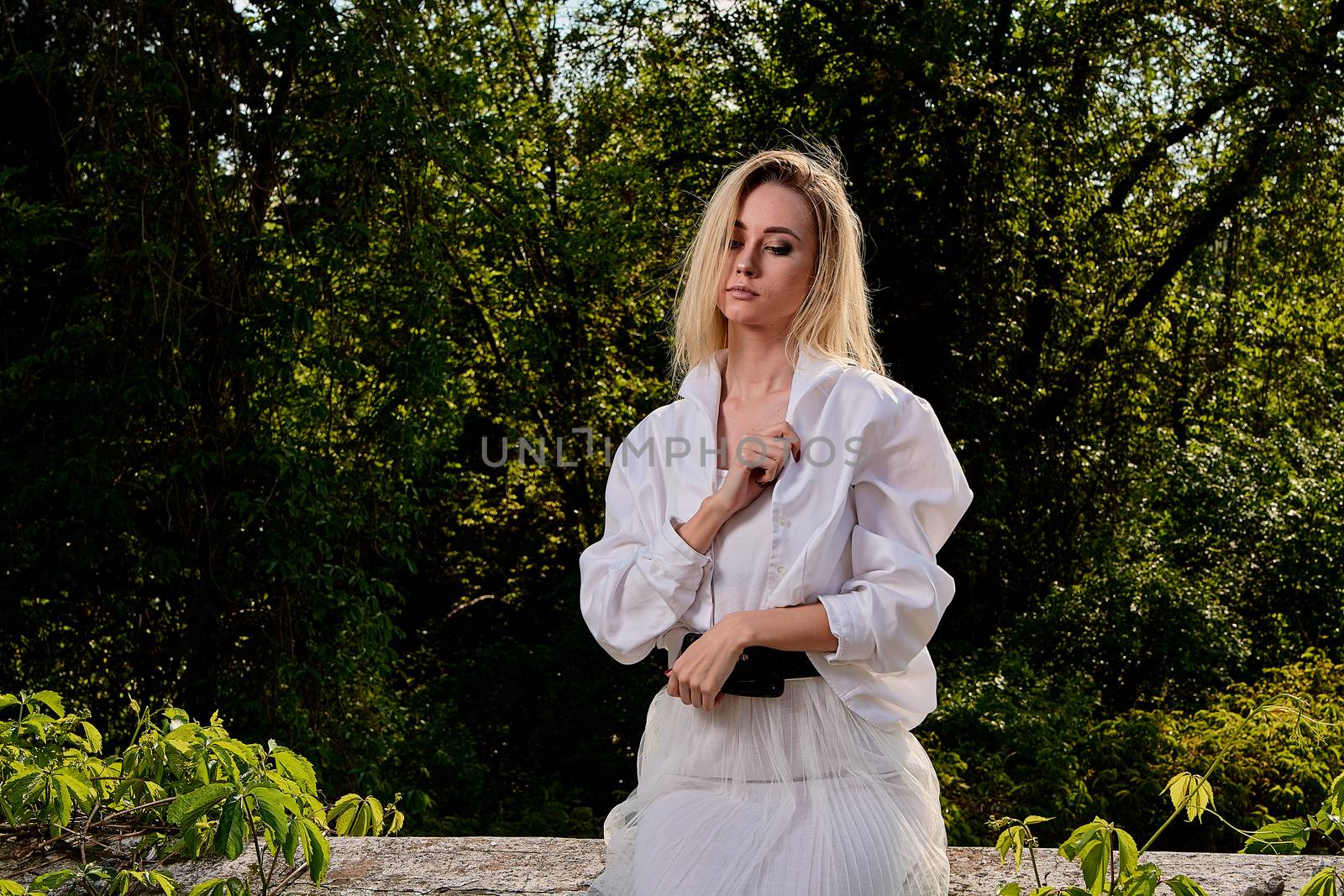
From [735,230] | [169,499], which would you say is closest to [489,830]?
[169,499]

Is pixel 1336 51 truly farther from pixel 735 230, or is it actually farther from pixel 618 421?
pixel 735 230

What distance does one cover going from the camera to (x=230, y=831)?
168 cm

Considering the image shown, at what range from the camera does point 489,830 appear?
4.91 meters

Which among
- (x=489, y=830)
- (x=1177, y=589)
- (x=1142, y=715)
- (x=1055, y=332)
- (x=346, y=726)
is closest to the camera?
(x=346, y=726)

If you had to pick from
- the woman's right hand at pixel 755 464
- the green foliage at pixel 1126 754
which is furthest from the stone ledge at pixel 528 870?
the green foliage at pixel 1126 754

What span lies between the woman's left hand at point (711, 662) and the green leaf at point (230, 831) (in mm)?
641

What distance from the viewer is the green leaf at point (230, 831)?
1661 millimetres

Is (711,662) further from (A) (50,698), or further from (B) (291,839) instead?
(A) (50,698)

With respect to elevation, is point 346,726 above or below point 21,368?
below

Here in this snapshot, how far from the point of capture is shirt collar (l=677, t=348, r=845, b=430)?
166cm

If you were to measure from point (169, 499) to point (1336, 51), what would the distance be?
5962mm

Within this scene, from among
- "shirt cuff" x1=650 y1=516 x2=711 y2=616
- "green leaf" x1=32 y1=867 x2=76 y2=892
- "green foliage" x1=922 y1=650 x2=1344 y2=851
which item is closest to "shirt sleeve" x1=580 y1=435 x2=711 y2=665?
"shirt cuff" x1=650 y1=516 x2=711 y2=616

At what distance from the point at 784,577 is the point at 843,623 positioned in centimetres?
10

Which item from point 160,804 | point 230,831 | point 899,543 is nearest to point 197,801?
point 230,831
